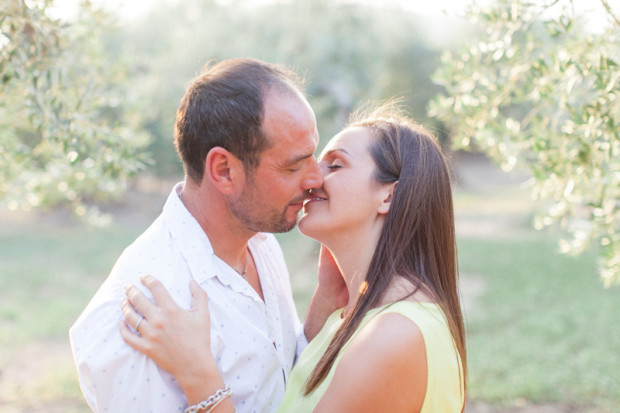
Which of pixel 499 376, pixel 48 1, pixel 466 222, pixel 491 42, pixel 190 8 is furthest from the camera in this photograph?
pixel 190 8

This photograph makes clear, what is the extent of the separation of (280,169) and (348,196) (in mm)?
294

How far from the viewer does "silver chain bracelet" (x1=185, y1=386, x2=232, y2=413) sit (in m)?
1.99

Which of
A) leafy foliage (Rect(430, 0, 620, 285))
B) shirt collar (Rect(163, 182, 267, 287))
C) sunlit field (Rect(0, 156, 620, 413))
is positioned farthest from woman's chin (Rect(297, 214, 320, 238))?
sunlit field (Rect(0, 156, 620, 413))

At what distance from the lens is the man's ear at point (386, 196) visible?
2.34 meters

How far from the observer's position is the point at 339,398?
1933 millimetres

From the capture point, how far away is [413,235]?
2289mm

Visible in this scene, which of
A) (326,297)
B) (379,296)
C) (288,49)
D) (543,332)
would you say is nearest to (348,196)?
(379,296)

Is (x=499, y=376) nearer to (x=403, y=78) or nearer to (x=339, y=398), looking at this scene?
(x=339, y=398)

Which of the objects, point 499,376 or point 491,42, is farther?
point 499,376

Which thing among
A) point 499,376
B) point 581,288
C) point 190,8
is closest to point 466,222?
point 581,288

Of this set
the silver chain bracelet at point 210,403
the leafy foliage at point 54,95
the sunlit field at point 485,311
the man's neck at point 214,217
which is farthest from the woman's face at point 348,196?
the sunlit field at point 485,311

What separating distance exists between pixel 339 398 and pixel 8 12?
6.75 feet

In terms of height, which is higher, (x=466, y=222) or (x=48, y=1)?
(x=48, y=1)

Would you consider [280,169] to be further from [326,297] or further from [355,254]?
[326,297]
